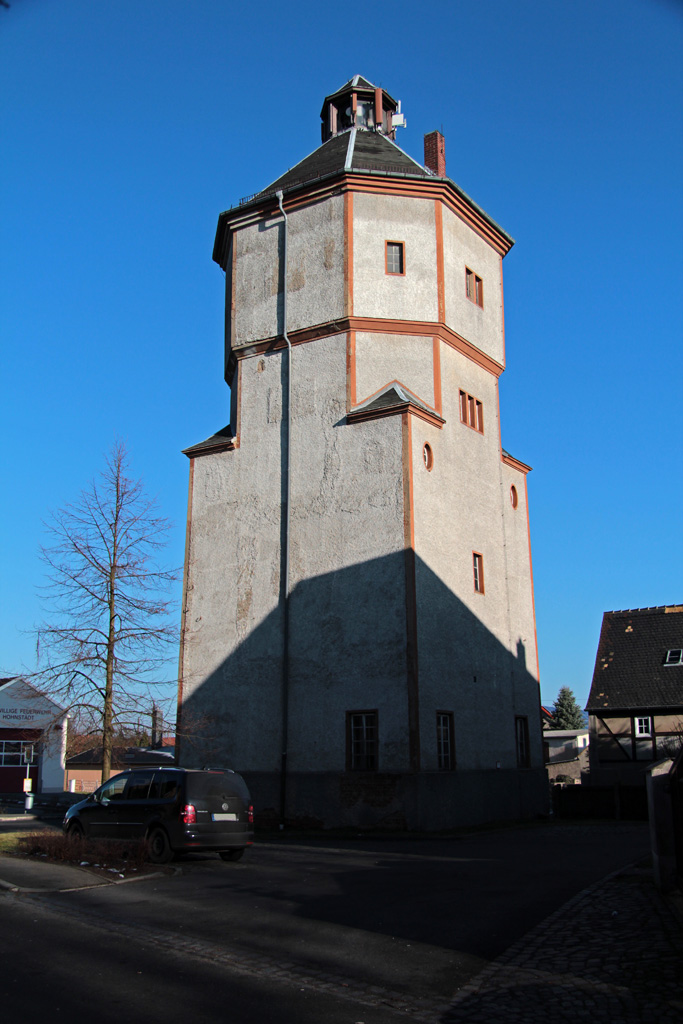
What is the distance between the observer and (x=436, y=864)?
14.1 m

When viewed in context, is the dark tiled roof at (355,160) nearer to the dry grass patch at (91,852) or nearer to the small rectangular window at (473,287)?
the small rectangular window at (473,287)

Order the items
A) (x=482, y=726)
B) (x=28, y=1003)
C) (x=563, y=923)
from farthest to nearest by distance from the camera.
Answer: (x=482, y=726), (x=563, y=923), (x=28, y=1003)

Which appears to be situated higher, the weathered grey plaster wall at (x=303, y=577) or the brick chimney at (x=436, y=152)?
the brick chimney at (x=436, y=152)

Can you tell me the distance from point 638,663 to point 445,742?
17.6m

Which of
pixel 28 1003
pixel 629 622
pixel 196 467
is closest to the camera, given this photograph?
pixel 28 1003

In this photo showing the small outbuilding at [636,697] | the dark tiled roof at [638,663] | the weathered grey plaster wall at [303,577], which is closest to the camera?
the weathered grey plaster wall at [303,577]

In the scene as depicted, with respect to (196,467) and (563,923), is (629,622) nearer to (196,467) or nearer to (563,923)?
(196,467)

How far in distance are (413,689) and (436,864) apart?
22.2 feet

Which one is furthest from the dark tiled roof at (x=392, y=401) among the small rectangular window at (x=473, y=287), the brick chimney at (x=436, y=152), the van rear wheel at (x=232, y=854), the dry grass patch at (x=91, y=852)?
the dry grass patch at (x=91, y=852)

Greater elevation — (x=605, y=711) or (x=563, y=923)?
(x=605, y=711)

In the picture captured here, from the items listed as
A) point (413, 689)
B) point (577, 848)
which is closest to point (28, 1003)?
point (577, 848)

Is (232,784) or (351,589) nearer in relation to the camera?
(232,784)

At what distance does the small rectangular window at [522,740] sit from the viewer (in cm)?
2591


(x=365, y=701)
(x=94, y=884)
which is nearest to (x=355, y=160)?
(x=365, y=701)
